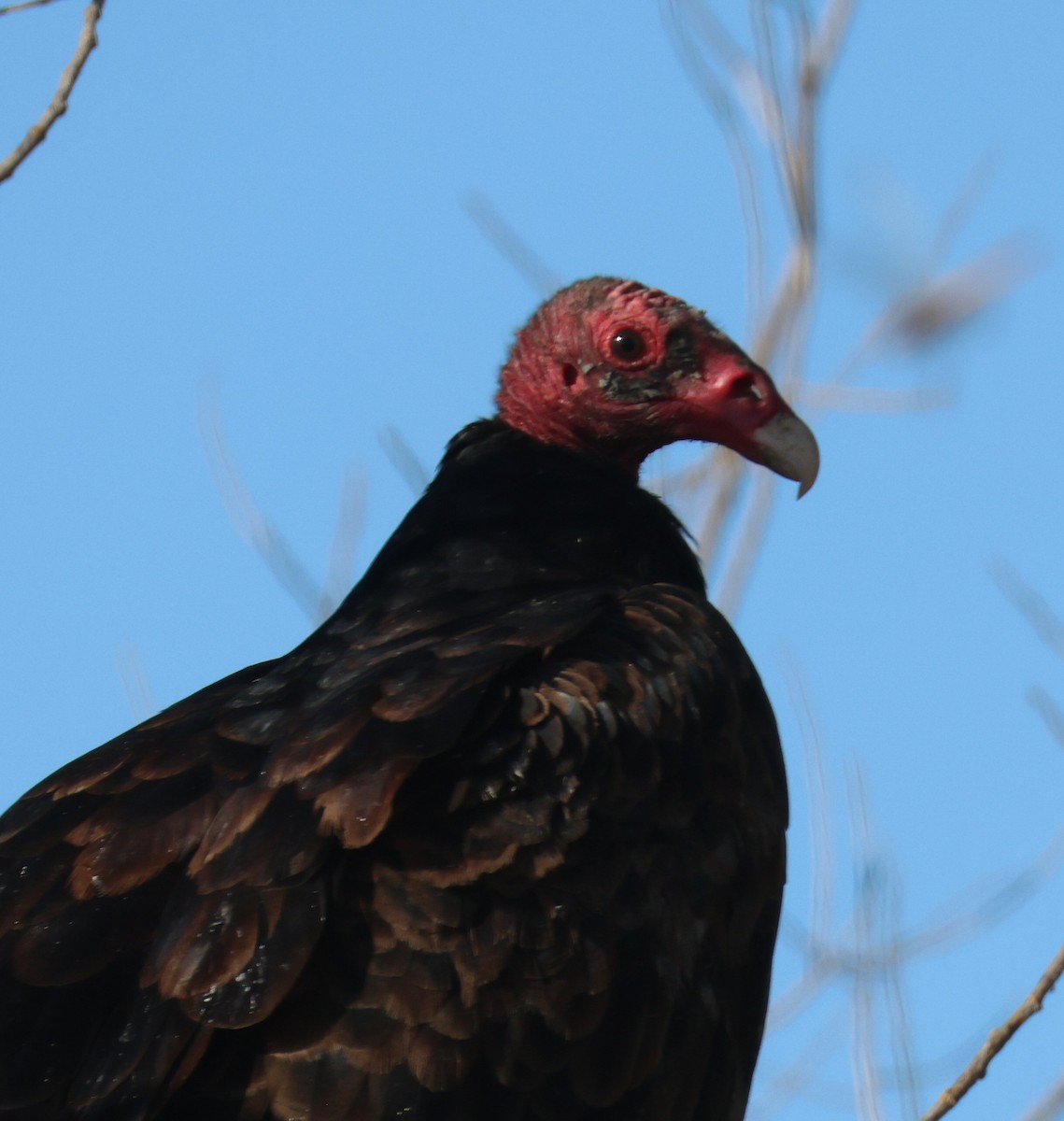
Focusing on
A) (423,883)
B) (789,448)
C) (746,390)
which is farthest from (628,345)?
(423,883)

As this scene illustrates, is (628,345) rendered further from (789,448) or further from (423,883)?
(423,883)

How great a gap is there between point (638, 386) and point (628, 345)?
0.39ft

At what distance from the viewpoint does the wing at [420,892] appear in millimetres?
3441

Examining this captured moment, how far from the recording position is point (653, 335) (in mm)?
5324

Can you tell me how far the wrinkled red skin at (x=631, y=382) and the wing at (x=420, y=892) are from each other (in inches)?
39.2

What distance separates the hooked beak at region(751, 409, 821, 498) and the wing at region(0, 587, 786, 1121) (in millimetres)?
829

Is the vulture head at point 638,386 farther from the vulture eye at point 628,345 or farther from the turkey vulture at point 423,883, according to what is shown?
the turkey vulture at point 423,883

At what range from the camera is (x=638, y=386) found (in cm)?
533

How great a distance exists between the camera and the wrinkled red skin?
5156mm

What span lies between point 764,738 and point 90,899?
4.80 ft

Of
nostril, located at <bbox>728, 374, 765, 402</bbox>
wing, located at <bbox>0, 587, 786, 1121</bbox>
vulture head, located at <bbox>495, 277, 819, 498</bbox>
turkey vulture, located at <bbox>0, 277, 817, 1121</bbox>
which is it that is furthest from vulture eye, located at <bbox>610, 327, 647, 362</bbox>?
wing, located at <bbox>0, 587, 786, 1121</bbox>

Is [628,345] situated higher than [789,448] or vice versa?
[628,345]

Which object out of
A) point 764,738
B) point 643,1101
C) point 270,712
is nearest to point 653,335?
point 764,738

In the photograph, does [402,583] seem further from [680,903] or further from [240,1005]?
[240,1005]
